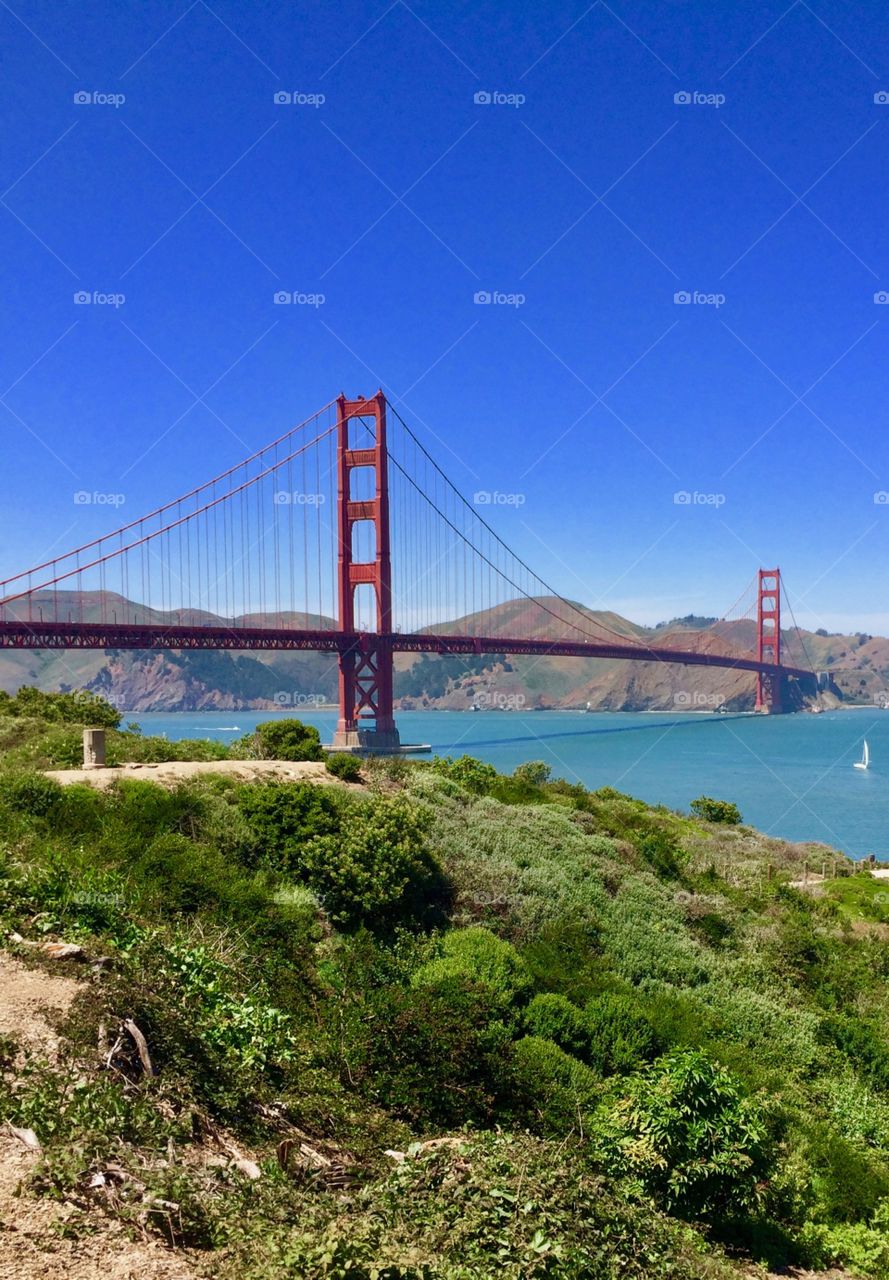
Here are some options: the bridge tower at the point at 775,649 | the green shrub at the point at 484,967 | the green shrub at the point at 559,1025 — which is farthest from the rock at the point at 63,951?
the bridge tower at the point at 775,649

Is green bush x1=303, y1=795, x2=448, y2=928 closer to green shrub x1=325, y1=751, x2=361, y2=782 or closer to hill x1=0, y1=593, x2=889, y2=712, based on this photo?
green shrub x1=325, y1=751, x2=361, y2=782

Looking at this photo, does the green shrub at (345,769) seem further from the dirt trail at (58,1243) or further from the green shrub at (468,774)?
the dirt trail at (58,1243)

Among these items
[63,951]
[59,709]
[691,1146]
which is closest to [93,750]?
[59,709]

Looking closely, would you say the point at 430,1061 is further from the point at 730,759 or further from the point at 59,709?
the point at 730,759

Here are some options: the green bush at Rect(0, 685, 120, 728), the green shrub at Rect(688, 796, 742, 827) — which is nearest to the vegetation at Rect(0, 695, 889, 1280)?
the green bush at Rect(0, 685, 120, 728)

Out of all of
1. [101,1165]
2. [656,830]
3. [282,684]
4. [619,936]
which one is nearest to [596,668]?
[282,684]

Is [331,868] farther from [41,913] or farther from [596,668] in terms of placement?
[596,668]
